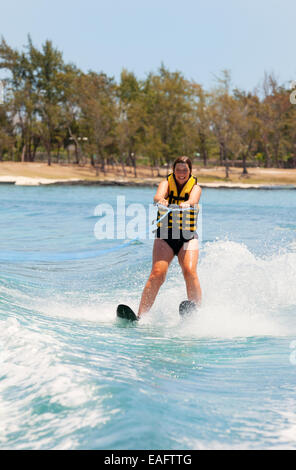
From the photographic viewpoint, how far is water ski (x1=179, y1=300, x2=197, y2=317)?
5.64 meters

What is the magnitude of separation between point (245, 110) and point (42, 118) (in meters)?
21.9

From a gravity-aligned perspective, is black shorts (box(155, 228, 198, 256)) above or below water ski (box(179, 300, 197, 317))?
above

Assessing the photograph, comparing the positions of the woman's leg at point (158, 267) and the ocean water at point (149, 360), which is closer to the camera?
the ocean water at point (149, 360)

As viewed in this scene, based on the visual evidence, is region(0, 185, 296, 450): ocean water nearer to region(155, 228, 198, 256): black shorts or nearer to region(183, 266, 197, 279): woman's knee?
region(183, 266, 197, 279): woman's knee

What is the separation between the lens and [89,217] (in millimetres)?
20734

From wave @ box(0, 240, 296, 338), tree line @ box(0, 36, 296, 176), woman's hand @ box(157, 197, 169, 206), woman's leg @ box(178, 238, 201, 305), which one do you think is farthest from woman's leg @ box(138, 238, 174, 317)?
tree line @ box(0, 36, 296, 176)

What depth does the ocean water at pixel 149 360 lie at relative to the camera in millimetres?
3164

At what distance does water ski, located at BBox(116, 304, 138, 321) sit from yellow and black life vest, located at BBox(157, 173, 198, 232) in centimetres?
89

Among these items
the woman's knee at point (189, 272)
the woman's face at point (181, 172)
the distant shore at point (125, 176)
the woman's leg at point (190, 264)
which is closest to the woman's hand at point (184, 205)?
the woman's face at point (181, 172)

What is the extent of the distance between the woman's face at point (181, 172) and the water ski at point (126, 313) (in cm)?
138

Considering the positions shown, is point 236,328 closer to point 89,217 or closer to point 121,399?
point 121,399

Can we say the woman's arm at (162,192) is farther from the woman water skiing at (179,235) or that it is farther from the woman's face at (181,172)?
the woman's face at (181,172)

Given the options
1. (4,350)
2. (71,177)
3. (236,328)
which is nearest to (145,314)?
(236,328)

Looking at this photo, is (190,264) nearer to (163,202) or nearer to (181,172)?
(163,202)
